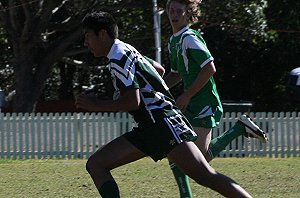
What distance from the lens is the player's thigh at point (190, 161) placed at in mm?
5914

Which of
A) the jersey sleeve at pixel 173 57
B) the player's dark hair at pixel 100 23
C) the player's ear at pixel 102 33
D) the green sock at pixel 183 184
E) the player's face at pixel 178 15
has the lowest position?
the green sock at pixel 183 184

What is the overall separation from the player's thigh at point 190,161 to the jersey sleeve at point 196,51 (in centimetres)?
117

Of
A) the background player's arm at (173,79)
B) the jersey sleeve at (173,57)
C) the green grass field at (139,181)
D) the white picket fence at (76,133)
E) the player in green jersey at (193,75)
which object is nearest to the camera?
the player in green jersey at (193,75)

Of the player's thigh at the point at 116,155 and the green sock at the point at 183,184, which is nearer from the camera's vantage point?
the player's thigh at the point at 116,155

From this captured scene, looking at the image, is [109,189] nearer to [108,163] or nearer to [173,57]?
[108,163]

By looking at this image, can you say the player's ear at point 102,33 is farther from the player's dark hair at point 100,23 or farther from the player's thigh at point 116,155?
the player's thigh at point 116,155

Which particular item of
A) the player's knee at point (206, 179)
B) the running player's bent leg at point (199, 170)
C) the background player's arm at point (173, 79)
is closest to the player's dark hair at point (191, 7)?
the background player's arm at point (173, 79)

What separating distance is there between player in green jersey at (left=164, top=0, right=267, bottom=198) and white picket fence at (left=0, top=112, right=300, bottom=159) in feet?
31.2

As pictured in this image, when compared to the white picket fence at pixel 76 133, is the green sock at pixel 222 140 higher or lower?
higher

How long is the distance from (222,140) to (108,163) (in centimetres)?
177

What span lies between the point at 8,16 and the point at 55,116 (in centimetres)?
556

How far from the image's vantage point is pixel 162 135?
19.6 feet

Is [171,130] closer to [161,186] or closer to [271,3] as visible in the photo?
[161,186]

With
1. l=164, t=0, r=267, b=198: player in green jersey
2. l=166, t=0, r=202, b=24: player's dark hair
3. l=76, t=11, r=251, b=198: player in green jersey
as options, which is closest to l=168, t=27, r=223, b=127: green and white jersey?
l=164, t=0, r=267, b=198: player in green jersey
